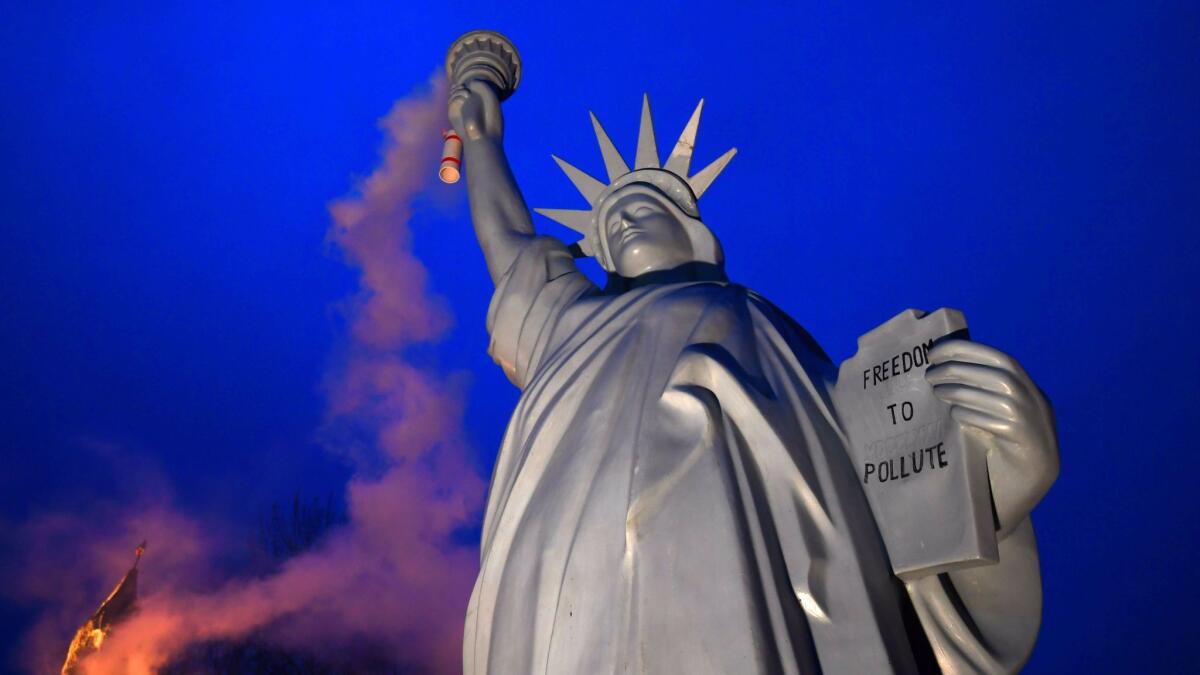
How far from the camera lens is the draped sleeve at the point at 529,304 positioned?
349 centimetres

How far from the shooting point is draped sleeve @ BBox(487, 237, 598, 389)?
11.4 ft

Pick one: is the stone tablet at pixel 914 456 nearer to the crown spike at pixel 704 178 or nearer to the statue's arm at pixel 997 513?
the statue's arm at pixel 997 513

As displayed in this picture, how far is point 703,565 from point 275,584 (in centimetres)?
1147

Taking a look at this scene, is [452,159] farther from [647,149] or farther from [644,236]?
[644,236]

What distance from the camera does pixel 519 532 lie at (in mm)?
2549

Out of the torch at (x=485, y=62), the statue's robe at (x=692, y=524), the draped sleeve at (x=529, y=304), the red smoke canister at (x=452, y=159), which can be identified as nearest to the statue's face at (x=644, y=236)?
the draped sleeve at (x=529, y=304)

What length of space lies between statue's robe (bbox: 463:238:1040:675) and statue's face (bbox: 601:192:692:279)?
0.50 metres

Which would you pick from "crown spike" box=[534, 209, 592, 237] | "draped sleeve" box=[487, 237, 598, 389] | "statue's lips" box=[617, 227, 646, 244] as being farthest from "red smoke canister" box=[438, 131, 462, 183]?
"statue's lips" box=[617, 227, 646, 244]

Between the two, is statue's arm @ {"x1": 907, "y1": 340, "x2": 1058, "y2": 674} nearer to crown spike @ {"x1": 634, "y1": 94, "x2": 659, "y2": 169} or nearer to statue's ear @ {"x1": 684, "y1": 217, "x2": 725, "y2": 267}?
statue's ear @ {"x1": 684, "y1": 217, "x2": 725, "y2": 267}

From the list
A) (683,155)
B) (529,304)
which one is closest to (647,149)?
(683,155)

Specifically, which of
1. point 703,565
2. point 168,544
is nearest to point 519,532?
point 703,565

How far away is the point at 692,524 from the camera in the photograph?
2096mm

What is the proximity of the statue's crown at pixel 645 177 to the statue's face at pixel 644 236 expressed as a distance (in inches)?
4.6

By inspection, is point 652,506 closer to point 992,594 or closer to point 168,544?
point 992,594
